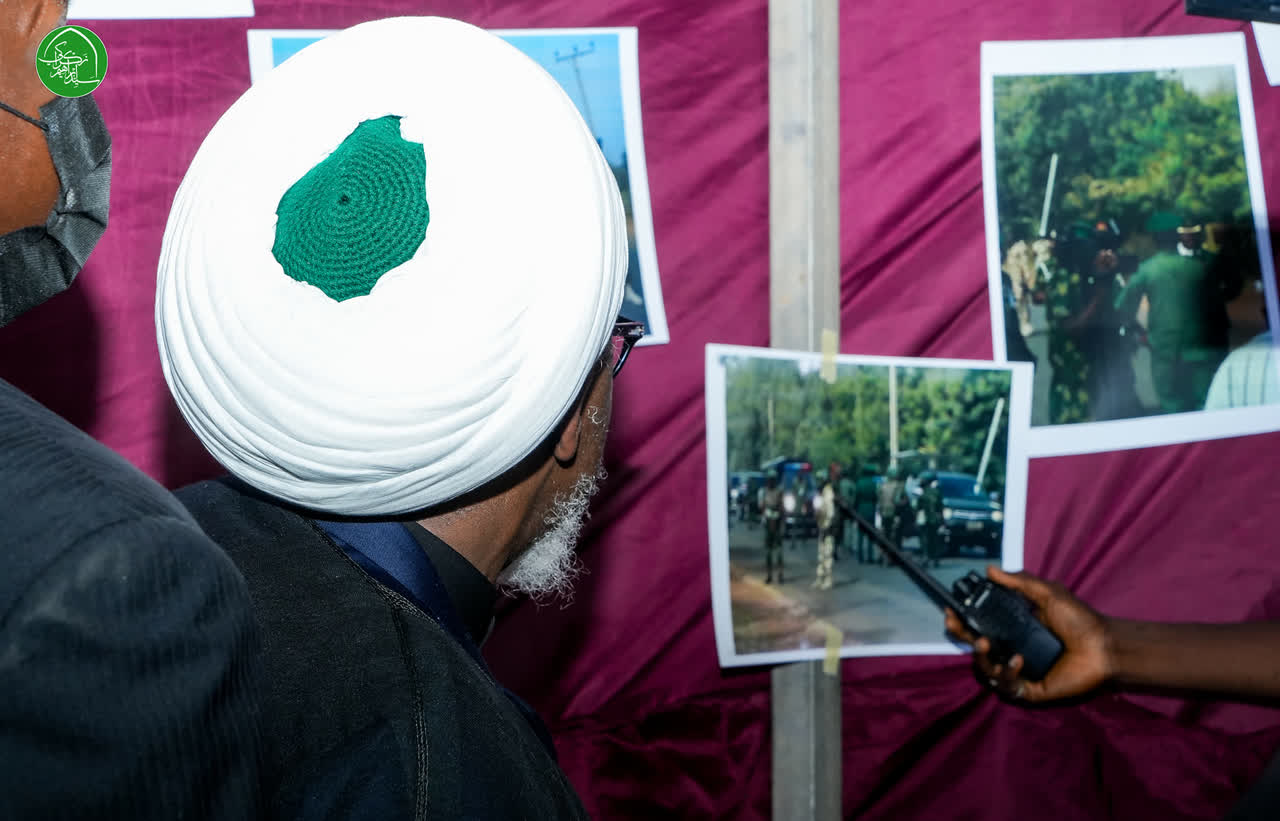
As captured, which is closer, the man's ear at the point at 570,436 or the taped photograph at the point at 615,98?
the man's ear at the point at 570,436

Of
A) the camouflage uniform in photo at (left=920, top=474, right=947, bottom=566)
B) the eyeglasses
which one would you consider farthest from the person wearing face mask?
the camouflage uniform in photo at (left=920, top=474, right=947, bottom=566)

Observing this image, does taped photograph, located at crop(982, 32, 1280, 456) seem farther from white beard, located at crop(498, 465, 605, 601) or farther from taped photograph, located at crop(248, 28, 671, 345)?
white beard, located at crop(498, 465, 605, 601)

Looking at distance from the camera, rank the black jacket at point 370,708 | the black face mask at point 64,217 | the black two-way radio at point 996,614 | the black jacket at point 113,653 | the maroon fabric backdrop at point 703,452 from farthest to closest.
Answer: the black two-way radio at point 996,614 < the maroon fabric backdrop at point 703,452 < the black face mask at point 64,217 < the black jacket at point 370,708 < the black jacket at point 113,653

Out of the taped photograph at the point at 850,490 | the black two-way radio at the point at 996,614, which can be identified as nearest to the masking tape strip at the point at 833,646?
the taped photograph at the point at 850,490

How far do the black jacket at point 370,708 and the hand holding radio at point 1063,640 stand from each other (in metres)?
0.63

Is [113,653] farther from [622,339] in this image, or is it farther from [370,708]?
[622,339]

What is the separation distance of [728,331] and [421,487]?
0.52 meters

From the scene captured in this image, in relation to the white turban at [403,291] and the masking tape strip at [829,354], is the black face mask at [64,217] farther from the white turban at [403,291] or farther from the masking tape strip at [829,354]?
the masking tape strip at [829,354]

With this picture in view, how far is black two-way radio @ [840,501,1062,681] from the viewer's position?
1134 mm

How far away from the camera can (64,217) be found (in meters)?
0.81

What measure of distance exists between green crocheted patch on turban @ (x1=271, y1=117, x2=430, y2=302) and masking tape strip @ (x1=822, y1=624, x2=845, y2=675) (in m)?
0.76

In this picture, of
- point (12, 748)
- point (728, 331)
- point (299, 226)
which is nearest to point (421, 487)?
point (299, 226)

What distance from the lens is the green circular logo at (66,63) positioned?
802 millimetres

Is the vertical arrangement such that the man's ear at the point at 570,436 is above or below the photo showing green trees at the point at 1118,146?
below
